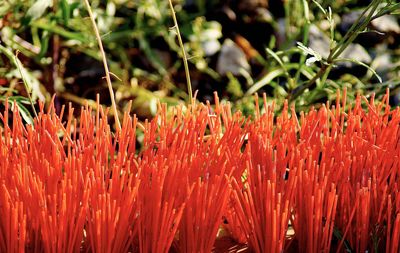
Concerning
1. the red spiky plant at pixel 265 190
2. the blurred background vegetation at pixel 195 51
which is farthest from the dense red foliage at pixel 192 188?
the blurred background vegetation at pixel 195 51

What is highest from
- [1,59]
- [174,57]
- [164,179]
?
[174,57]

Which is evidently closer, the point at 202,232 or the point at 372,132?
the point at 202,232

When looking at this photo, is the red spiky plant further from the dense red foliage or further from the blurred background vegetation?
the blurred background vegetation

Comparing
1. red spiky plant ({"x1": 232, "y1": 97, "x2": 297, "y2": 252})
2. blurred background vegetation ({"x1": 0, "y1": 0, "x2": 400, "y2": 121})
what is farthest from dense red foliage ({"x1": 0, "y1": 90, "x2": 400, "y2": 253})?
blurred background vegetation ({"x1": 0, "y1": 0, "x2": 400, "y2": 121})

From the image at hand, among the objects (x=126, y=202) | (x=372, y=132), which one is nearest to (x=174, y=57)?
(x=372, y=132)

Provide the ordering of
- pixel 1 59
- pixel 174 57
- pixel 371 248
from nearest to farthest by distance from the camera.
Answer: pixel 371 248 < pixel 1 59 < pixel 174 57

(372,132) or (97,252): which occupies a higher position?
(372,132)

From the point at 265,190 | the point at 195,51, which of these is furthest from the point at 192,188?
the point at 195,51

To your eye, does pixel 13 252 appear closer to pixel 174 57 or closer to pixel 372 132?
pixel 372 132

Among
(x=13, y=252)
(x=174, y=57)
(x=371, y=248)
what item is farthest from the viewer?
(x=174, y=57)
